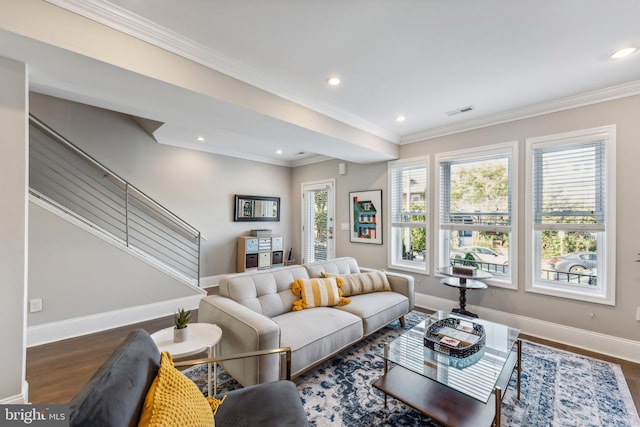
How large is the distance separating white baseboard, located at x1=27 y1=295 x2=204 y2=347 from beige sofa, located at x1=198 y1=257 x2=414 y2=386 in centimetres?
170

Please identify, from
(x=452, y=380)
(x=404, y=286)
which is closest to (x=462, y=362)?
(x=452, y=380)

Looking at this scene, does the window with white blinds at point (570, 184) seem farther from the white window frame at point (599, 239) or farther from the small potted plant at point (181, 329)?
the small potted plant at point (181, 329)

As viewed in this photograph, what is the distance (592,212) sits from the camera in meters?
2.83

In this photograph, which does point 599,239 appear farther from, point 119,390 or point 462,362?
point 119,390

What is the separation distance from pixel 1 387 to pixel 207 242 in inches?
134

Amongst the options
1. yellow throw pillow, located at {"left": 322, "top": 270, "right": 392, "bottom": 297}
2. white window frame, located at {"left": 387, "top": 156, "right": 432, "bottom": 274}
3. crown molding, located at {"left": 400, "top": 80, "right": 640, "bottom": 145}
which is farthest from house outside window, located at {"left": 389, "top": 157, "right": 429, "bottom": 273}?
yellow throw pillow, located at {"left": 322, "top": 270, "right": 392, "bottom": 297}

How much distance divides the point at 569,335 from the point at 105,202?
20.7 feet

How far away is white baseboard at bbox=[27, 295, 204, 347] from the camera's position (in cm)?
280

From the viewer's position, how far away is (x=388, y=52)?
2160 millimetres

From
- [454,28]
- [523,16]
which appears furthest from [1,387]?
[523,16]

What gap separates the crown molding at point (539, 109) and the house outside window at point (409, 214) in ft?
1.44

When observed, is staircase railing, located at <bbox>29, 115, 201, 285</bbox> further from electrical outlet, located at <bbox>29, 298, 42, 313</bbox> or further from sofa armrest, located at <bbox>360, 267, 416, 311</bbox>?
sofa armrest, located at <bbox>360, 267, 416, 311</bbox>

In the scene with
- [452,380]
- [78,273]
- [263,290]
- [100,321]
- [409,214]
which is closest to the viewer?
[452,380]

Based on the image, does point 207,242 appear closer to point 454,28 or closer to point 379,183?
point 379,183
